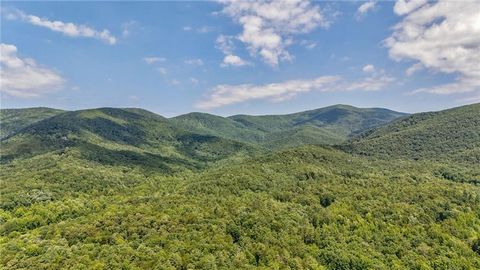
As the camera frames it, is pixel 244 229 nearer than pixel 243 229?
No

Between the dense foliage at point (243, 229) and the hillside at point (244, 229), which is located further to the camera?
the hillside at point (244, 229)

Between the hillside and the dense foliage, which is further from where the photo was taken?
the hillside

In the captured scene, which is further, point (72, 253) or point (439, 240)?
point (439, 240)

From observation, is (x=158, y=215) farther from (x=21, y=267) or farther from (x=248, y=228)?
(x=21, y=267)

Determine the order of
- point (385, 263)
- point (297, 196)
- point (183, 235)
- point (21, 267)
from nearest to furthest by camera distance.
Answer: point (21, 267), point (183, 235), point (385, 263), point (297, 196)

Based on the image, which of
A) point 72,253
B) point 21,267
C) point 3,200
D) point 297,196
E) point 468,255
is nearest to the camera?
point 21,267

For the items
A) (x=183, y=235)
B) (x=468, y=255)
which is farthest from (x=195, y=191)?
(x=468, y=255)

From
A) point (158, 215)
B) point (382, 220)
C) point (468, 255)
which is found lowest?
point (468, 255)

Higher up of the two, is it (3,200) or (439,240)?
(3,200)

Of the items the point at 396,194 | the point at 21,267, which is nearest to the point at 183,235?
the point at 21,267
